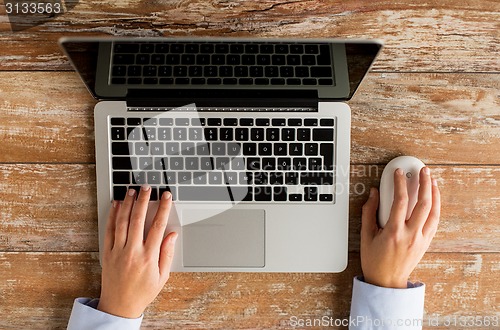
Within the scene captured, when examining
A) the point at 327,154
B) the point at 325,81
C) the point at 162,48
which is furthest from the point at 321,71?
the point at 162,48

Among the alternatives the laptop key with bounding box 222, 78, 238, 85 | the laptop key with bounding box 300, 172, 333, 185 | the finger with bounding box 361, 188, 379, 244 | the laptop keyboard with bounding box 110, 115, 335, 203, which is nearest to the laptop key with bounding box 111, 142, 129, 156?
the laptop keyboard with bounding box 110, 115, 335, 203

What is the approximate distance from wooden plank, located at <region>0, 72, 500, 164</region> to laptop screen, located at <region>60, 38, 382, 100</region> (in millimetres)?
75

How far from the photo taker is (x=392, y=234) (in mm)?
869

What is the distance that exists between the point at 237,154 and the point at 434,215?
0.37 metres

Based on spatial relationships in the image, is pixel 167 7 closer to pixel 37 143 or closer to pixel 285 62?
pixel 285 62

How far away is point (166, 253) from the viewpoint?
87cm

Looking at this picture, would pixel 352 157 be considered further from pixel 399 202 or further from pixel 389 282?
pixel 389 282

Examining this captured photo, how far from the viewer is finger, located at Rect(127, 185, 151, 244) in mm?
849

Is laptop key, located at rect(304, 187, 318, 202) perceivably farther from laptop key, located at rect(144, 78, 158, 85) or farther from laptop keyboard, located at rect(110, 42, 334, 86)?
laptop key, located at rect(144, 78, 158, 85)

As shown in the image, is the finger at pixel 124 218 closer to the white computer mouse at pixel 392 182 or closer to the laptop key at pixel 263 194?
the laptop key at pixel 263 194

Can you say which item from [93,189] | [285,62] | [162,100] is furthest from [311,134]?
[93,189]

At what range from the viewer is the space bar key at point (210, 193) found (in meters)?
0.87

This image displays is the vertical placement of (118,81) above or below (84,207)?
above

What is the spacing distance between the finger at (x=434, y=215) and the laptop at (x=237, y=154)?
0.48 ft
